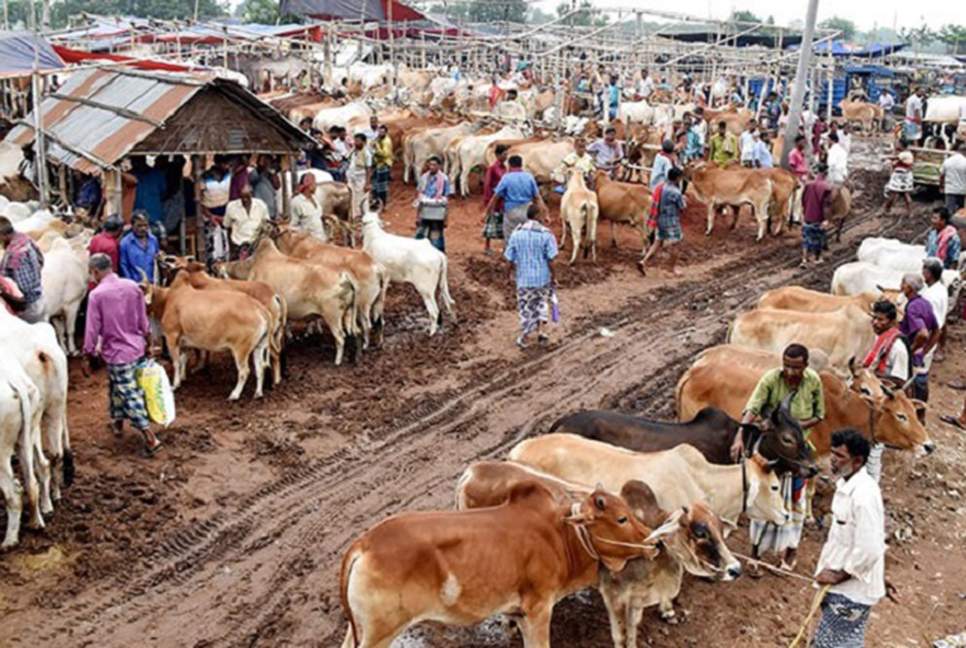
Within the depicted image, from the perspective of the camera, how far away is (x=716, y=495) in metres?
6.44

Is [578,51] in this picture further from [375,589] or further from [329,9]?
[375,589]

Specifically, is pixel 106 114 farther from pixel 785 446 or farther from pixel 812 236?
pixel 812 236

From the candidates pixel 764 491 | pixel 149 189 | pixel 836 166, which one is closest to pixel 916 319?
pixel 764 491

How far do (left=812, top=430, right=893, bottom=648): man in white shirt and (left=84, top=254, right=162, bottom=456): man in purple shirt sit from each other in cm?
582

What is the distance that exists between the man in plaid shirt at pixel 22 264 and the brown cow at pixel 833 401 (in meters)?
6.09

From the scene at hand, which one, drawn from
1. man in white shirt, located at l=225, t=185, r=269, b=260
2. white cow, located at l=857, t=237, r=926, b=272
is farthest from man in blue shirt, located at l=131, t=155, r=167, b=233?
white cow, located at l=857, t=237, r=926, b=272

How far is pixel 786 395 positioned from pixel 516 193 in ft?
23.9

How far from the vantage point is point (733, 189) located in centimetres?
1748

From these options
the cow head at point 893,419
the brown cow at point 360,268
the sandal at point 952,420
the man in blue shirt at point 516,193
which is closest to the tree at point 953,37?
the man in blue shirt at point 516,193

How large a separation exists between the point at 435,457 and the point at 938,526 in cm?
437

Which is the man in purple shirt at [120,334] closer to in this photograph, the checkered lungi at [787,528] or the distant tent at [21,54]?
the checkered lungi at [787,528]

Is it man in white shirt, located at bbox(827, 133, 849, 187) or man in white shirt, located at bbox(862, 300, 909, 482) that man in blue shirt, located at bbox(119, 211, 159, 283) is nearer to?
man in white shirt, located at bbox(862, 300, 909, 482)

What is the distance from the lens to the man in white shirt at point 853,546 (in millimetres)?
5047

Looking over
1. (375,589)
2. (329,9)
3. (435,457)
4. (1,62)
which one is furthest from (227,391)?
(329,9)
